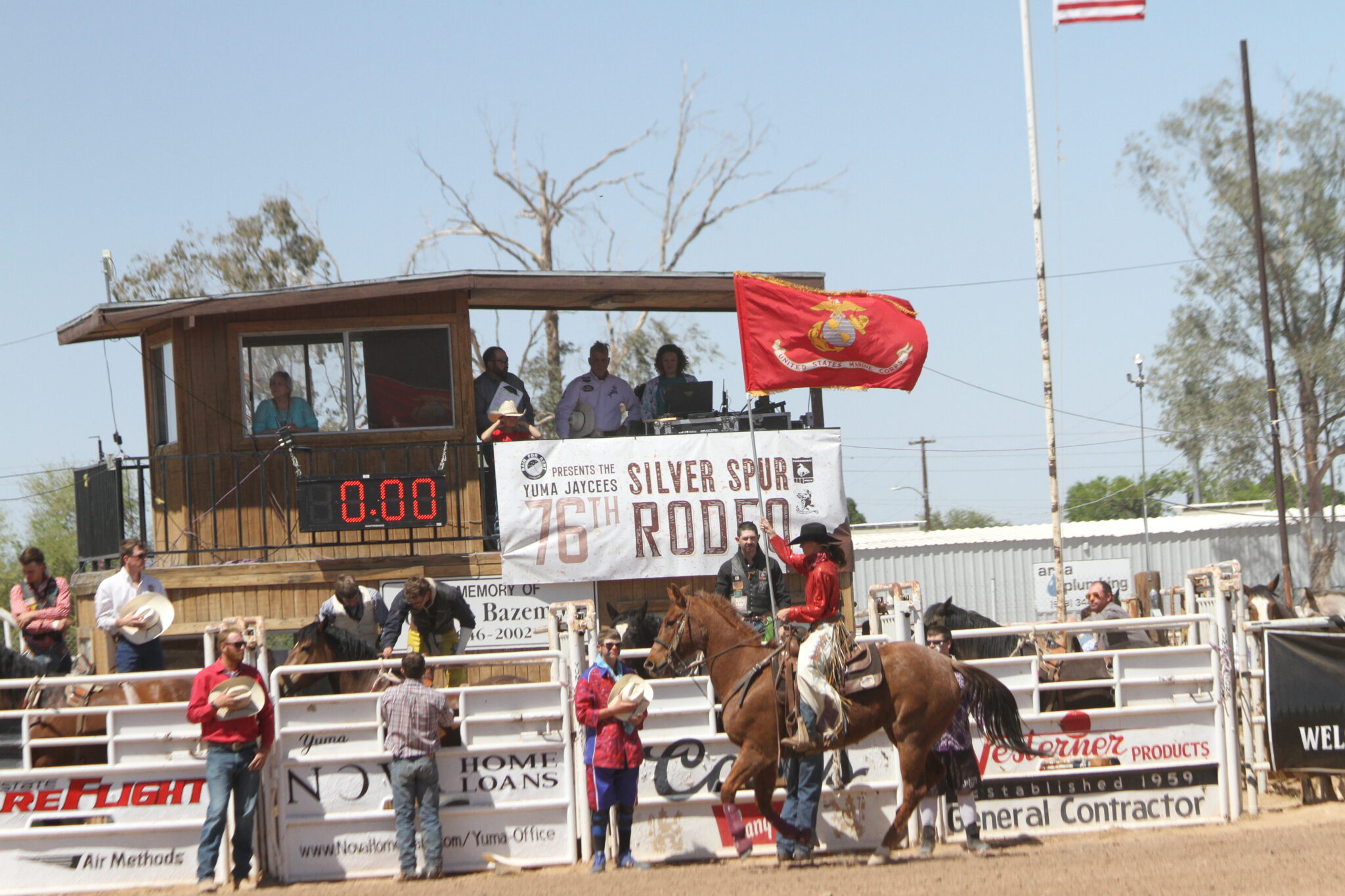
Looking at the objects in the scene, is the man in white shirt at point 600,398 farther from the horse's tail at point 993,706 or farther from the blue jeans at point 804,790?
the horse's tail at point 993,706

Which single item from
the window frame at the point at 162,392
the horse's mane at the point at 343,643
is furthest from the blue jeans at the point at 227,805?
the window frame at the point at 162,392

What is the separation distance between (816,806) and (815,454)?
15.3ft

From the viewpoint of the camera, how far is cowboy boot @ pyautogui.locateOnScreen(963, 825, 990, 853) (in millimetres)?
10242

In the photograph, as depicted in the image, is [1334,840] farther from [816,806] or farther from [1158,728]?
[816,806]

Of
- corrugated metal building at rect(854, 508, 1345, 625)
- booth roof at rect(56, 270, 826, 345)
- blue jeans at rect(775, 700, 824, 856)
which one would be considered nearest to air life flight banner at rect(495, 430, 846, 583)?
booth roof at rect(56, 270, 826, 345)

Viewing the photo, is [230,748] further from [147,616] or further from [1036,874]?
[1036,874]

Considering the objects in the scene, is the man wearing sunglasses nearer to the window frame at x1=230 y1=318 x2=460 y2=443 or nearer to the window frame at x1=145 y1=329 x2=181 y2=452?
the window frame at x1=230 y1=318 x2=460 y2=443

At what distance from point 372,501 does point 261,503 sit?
4.10ft

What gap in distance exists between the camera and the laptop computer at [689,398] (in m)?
14.7

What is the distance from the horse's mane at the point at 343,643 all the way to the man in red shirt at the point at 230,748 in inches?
50.3

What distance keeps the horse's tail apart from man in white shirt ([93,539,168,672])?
6.53m

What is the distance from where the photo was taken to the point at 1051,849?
33.5 ft

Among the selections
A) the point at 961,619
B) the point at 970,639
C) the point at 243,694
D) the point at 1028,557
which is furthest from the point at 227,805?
the point at 1028,557

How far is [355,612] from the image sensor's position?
11.9 metres
